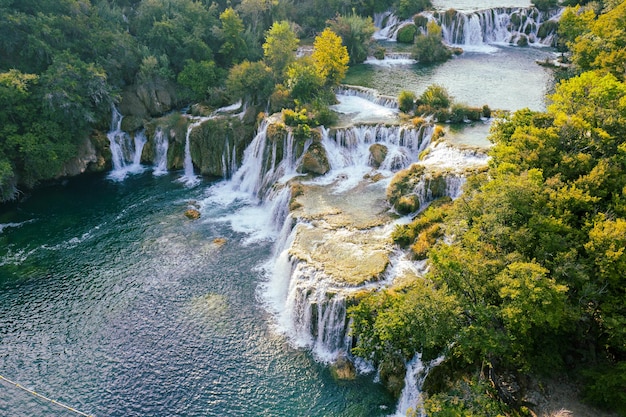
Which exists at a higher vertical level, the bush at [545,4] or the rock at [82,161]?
the bush at [545,4]

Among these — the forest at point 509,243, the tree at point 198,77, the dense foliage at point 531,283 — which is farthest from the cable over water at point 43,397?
the tree at point 198,77

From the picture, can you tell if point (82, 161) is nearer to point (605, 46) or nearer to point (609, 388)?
point (609, 388)

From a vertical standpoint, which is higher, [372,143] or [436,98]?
[436,98]

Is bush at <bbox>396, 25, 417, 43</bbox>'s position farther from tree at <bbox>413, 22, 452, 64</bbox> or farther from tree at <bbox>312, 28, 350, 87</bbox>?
tree at <bbox>312, 28, 350, 87</bbox>

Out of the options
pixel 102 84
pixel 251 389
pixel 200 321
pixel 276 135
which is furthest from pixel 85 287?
pixel 102 84

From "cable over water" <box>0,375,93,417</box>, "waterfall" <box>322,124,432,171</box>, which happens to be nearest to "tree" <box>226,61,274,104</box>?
"waterfall" <box>322,124,432,171</box>

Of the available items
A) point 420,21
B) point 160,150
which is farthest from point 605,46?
point 160,150

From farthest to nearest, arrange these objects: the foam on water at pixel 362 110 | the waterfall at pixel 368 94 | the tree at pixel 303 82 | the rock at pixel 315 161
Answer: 1. the waterfall at pixel 368 94
2. the tree at pixel 303 82
3. the foam on water at pixel 362 110
4. the rock at pixel 315 161

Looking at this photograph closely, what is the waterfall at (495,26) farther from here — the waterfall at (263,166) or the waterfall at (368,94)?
the waterfall at (263,166)
